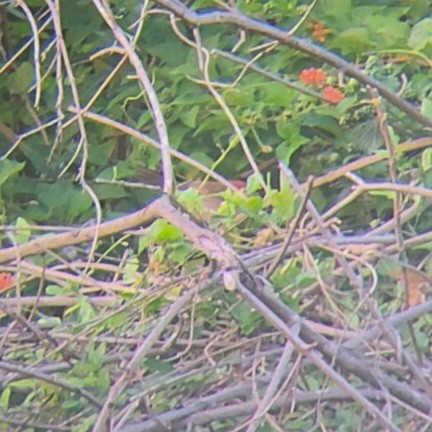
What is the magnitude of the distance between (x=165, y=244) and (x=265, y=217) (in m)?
0.15

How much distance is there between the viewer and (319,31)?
2.66m

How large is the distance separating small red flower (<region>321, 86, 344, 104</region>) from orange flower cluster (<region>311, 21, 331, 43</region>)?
0.24 meters

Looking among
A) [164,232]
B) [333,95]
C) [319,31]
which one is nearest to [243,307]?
[164,232]

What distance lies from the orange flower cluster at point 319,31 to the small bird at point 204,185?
409 millimetres

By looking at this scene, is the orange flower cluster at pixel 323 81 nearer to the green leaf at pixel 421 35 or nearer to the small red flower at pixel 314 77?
the small red flower at pixel 314 77

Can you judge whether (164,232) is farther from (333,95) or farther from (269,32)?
(333,95)

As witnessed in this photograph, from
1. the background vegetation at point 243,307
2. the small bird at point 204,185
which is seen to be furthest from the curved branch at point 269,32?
the small bird at point 204,185

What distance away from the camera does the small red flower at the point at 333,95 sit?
2451 millimetres

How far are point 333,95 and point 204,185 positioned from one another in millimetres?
370

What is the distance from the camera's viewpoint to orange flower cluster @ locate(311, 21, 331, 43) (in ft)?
8.72

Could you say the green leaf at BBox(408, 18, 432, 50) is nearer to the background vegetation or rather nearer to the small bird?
the background vegetation

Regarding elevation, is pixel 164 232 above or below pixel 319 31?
above

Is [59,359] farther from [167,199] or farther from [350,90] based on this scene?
[350,90]

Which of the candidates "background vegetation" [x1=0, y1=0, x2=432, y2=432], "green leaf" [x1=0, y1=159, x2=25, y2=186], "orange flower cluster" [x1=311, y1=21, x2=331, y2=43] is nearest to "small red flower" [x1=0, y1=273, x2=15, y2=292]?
"background vegetation" [x1=0, y1=0, x2=432, y2=432]
